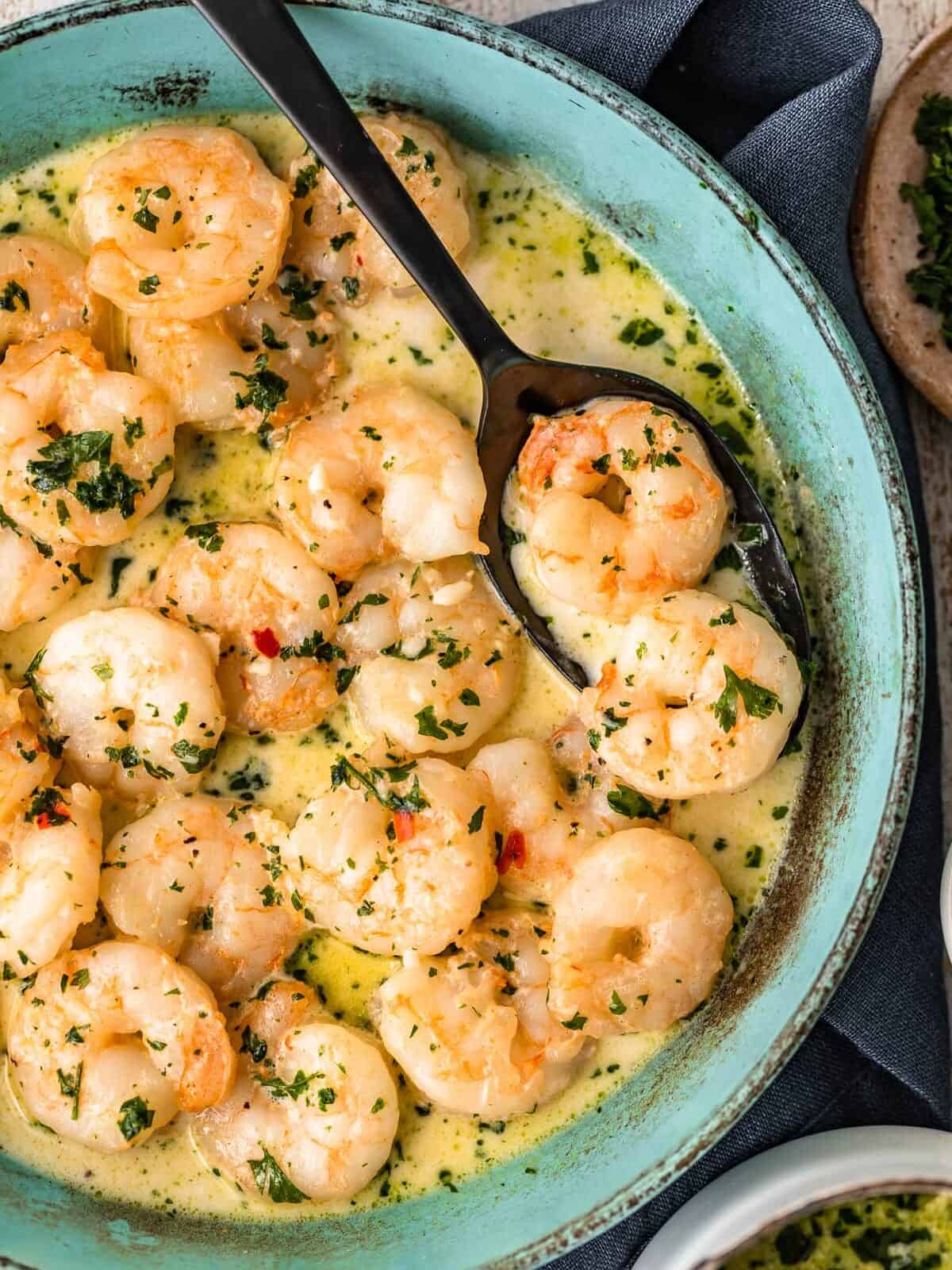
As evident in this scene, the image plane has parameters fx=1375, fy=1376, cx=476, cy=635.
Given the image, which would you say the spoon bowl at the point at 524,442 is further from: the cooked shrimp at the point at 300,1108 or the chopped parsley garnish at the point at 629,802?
the cooked shrimp at the point at 300,1108

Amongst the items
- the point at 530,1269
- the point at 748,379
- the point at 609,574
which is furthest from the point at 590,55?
the point at 530,1269

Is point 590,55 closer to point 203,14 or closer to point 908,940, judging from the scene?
point 203,14

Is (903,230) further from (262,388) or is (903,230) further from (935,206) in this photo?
(262,388)

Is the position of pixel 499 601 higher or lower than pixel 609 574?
lower

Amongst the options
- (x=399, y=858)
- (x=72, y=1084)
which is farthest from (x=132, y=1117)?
(x=399, y=858)

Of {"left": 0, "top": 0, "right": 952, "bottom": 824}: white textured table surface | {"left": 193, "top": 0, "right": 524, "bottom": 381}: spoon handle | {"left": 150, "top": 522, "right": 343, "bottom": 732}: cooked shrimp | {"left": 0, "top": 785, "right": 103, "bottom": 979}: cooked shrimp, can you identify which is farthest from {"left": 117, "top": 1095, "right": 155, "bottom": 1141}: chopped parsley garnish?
{"left": 0, "top": 0, "right": 952, "bottom": 824}: white textured table surface

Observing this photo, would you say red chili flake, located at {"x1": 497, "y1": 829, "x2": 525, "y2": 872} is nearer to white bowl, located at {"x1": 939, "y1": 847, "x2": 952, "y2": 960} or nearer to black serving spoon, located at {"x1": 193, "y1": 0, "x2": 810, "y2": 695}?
black serving spoon, located at {"x1": 193, "y1": 0, "x2": 810, "y2": 695}

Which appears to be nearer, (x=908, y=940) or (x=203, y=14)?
(x=203, y=14)
